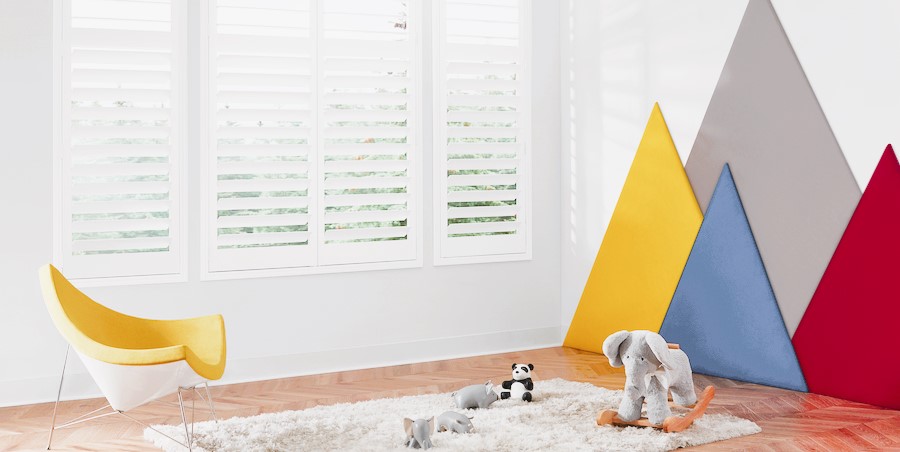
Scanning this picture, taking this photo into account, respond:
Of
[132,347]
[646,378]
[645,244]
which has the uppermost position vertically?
[645,244]

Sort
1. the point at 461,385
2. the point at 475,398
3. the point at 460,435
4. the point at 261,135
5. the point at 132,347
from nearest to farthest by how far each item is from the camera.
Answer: the point at 460,435 < the point at 132,347 < the point at 475,398 < the point at 461,385 < the point at 261,135

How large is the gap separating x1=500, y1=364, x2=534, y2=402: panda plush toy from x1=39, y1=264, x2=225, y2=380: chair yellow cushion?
4.53 ft

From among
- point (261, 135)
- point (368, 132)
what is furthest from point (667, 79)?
point (261, 135)

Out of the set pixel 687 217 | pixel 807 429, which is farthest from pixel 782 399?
pixel 687 217

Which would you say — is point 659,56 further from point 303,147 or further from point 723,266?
point 303,147

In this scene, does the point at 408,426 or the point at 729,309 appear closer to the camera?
the point at 408,426

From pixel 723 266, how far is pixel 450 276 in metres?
1.65

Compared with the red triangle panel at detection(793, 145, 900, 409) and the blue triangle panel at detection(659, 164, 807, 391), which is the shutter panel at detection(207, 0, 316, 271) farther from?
the red triangle panel at detection(793, 145, 900, 409)

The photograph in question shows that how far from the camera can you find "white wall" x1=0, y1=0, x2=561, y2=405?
4008 mm

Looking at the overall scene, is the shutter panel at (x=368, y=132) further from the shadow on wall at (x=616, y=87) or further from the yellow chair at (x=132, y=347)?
the yellow chair at (x=132, y=347)

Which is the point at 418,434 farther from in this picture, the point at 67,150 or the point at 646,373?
the point at 67,150

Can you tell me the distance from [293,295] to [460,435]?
1696 mm

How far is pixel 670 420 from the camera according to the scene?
3303 millimetres

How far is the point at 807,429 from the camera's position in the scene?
3.41 meters
